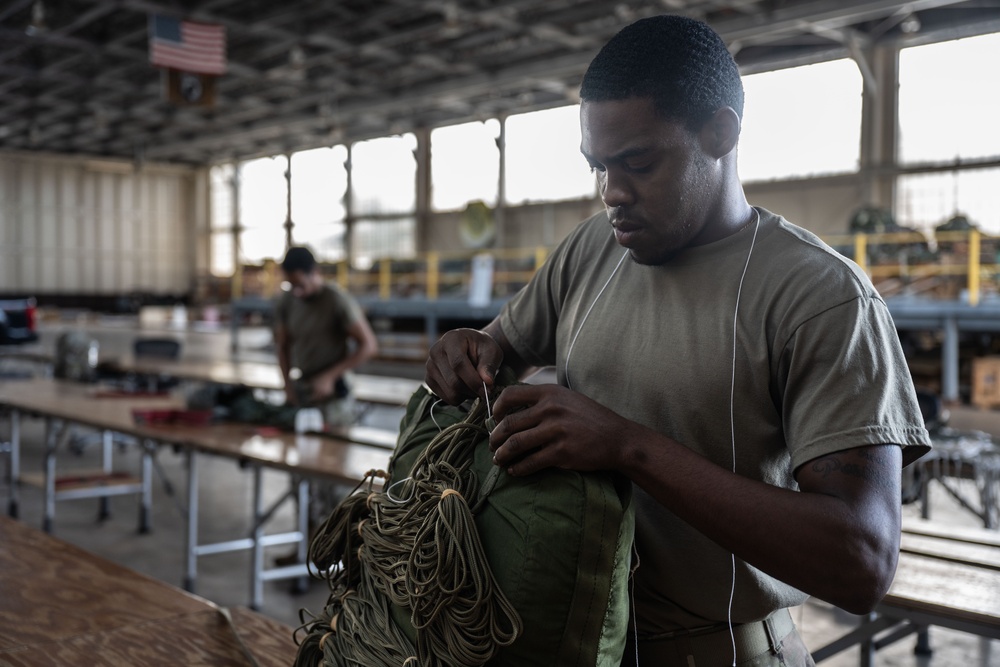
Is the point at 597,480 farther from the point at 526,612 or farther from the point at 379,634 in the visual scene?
the point at 379,634

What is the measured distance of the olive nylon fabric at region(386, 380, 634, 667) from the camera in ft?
3.70

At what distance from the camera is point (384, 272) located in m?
17.2

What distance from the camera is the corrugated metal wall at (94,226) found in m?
28.3

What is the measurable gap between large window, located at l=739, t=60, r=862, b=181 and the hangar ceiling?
0.41 metres

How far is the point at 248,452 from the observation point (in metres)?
4.12

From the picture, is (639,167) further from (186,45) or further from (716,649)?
(186,45)

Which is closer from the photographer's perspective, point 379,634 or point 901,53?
point 379,634

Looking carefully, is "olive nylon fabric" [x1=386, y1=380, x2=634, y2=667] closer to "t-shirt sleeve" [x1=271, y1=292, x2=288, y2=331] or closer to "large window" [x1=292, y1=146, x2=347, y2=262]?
"t-shirt sleeve" [x1=271, y1=292, x2=288, y2=331]

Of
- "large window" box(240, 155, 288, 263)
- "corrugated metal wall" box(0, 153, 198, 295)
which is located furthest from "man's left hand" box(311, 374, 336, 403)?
"corrugated metal wall" box(0, 153, 198, 295)

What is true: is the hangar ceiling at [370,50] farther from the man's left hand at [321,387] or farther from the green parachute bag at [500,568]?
the green parachute bag at [500,568]

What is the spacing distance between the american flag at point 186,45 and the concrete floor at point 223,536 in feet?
15.7

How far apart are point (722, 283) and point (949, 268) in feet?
35.9

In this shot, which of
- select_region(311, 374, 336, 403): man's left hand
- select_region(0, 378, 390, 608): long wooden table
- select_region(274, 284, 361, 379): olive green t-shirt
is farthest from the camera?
select_region(274, 284, 361, 379): olive green t-shirt

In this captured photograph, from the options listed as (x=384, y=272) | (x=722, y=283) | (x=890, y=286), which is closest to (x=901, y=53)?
(x=890, y=286)
